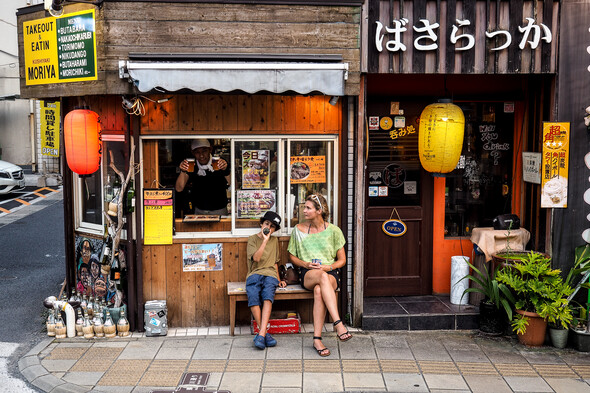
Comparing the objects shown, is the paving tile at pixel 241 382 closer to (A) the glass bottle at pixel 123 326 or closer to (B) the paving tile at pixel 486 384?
(A) the glass bottle at pixel 123 326

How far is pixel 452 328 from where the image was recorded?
7.39m

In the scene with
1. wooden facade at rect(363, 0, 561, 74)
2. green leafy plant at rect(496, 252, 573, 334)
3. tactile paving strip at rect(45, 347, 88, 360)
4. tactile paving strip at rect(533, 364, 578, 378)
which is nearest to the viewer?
tactile paving strip at rect(533, 364, 578, 378)

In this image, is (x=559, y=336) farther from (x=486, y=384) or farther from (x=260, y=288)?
(x=260, y=288)

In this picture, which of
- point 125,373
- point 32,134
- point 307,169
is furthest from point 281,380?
point 32,134

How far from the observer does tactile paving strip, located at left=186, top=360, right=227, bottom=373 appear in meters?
6.14

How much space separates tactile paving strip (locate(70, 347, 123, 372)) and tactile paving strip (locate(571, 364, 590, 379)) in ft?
16.9

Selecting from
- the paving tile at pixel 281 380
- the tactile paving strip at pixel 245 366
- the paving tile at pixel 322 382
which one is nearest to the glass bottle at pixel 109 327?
the tactile paving strip at pixel 245 366

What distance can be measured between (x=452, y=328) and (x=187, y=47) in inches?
193

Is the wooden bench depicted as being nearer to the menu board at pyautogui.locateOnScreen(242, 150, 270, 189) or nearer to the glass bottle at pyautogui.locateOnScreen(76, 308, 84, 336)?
the menu board at pyautogui.locateOnScreen(242, 150, 270, 189)

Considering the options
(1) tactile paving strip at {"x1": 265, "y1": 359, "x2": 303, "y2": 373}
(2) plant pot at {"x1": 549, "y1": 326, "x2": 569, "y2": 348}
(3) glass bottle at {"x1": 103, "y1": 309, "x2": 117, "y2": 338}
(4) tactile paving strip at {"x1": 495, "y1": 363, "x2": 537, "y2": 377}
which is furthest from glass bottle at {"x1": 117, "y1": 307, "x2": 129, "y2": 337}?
(2) plant pot at {"x1": 549, "y1": 326, "x2": 569, "y2": 348}

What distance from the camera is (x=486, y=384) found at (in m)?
5.82

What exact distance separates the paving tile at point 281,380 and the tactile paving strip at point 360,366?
1.84 feet

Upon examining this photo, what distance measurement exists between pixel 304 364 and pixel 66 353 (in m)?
2.80

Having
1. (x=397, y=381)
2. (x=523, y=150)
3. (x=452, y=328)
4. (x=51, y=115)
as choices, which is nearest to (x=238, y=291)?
(x=397, y=381)
